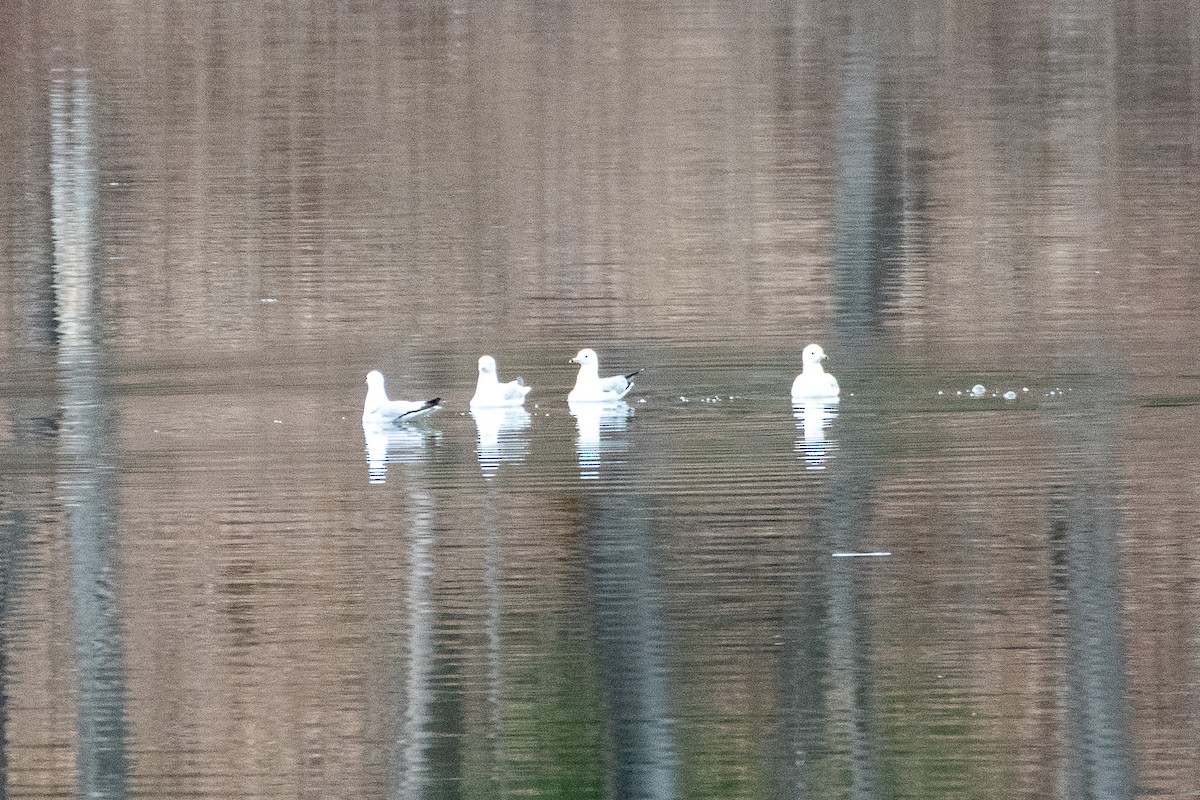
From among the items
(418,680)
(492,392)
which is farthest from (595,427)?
(418,680)

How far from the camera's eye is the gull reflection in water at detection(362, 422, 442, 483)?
13461 mm

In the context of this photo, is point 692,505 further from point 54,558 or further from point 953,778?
point 953,778

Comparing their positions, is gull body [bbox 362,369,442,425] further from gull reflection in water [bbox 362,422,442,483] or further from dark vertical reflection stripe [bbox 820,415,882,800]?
dark vertical reflection stripe [bbox 820,415,882,800]

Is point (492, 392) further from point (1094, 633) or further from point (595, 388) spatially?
point (1094, 633)

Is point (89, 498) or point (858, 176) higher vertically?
point (858, 176)

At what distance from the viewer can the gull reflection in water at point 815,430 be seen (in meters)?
13.2

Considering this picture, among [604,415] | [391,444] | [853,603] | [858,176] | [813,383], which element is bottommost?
[853,603]

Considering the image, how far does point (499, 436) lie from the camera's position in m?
14.7

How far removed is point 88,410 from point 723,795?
379 inches

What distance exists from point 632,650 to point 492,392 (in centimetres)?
701

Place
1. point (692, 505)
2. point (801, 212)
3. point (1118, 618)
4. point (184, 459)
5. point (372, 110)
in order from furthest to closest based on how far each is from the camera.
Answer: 1. point (372, 110)
2. point (801, 212)
3. point (184, 459)
4. point (692, 505)
5. point (1118, 618)

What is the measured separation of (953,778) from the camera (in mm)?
7277

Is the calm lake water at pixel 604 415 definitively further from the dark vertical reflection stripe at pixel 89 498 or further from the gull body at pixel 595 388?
the gull body at pixel 595 388

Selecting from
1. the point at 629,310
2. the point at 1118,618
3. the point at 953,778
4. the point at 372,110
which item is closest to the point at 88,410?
the point at 629,310
